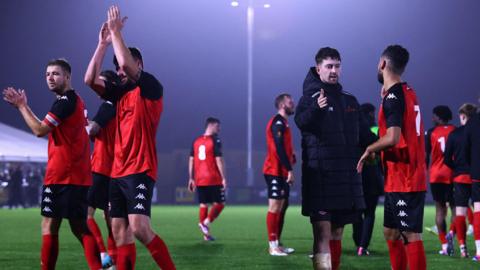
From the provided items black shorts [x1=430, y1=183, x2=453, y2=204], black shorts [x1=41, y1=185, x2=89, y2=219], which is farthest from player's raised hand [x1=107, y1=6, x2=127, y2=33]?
black shorts [x1=430, y1=183, x2=453, y2=204]

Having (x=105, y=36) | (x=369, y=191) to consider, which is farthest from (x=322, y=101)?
(x=369, y=191)

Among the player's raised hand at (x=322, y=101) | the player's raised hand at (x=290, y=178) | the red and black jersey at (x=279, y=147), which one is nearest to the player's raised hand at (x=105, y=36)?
the player's raised hand at (x=322, y=101)

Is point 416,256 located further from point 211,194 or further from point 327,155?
point 211,194

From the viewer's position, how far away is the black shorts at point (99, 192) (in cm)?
797

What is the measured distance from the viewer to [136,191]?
18.0 feet

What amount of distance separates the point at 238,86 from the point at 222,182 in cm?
4469

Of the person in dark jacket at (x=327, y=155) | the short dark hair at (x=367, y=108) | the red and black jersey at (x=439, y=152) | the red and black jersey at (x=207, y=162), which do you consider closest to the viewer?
the person in dark jacket at (x=327, y=155)

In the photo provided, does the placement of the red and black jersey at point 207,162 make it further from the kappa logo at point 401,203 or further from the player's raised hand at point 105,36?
the kappa logo at point 401,203

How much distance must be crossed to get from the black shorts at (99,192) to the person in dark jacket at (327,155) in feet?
9.77

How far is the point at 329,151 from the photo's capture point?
19.3 feet

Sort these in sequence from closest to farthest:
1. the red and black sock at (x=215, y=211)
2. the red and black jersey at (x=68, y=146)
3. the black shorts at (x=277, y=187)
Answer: the red and black jersey at (x=68, y=146) → the black shorts at (x=277, y=187) → the red and black sock at (x=215, y=211)

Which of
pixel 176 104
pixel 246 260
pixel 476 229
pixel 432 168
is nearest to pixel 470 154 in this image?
pixel 476 229

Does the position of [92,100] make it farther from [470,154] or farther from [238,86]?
[470,154]

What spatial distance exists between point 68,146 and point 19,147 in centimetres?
2510
